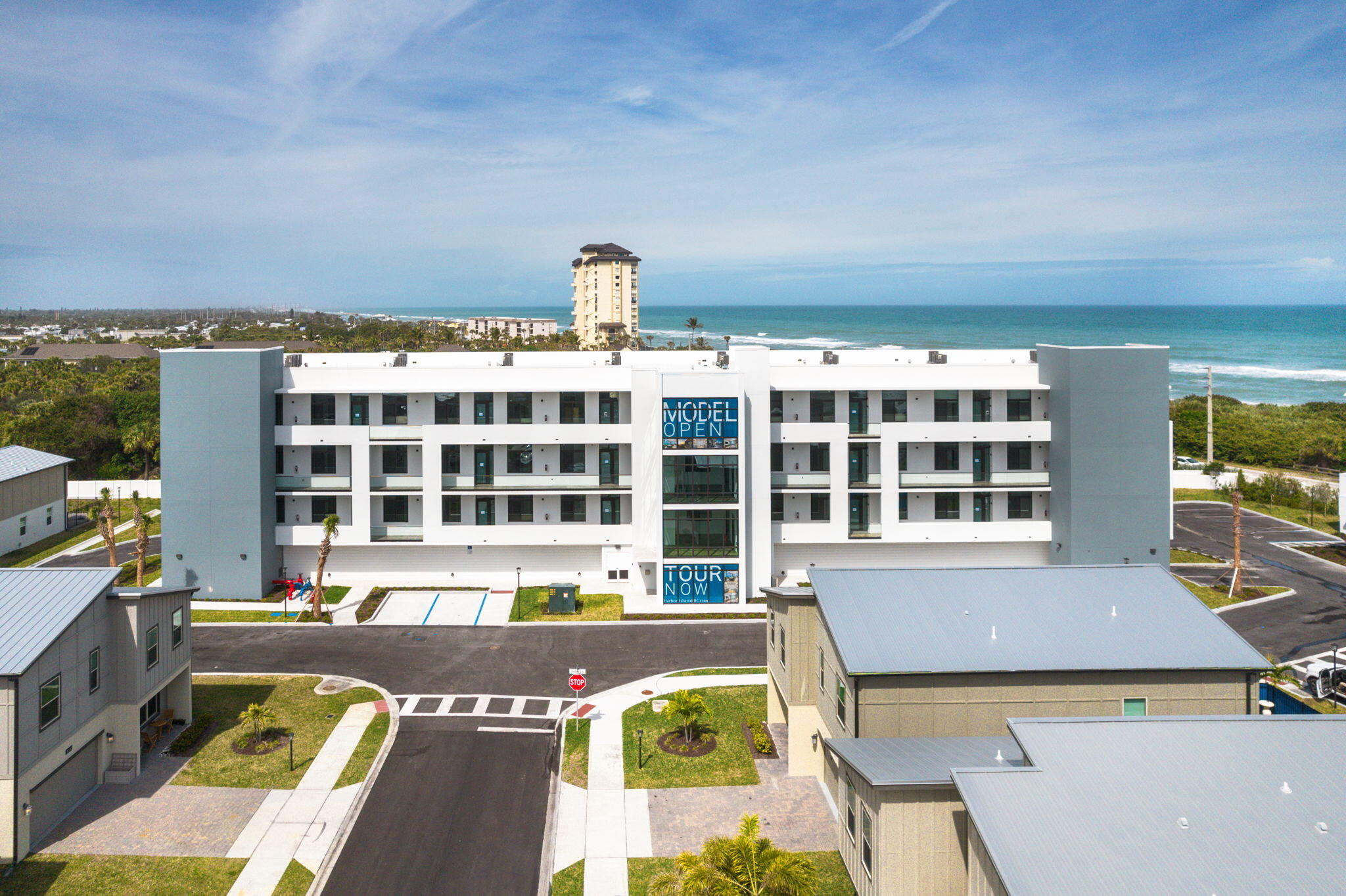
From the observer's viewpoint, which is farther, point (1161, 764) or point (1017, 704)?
point (1017, 704)

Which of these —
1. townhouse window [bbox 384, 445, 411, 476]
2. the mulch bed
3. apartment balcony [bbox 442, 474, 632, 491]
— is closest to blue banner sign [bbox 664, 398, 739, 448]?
apartment balcony [bbox 442, 474, 632, 491]

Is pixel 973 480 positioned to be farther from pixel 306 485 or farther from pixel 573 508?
pixel 306 485

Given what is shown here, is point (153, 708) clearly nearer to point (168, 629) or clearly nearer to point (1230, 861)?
point (168, 629)

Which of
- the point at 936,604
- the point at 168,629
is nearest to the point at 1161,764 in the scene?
the point at 936,604

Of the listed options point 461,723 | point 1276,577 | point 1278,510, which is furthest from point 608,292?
point 461,723

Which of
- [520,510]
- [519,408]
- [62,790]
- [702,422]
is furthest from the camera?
[520,510]

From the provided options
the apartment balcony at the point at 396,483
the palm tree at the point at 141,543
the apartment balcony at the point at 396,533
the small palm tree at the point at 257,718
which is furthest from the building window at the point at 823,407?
the palm tree at the point at 141,543
